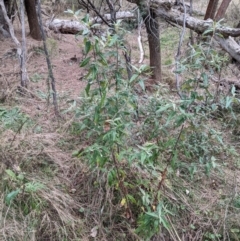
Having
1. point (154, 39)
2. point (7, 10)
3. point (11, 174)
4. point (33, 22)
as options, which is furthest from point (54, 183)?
point (7, 10)

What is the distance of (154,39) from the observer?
4574 millimetres

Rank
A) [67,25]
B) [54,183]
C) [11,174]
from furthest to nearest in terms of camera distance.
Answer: [67,25], [54,183], [11,174]

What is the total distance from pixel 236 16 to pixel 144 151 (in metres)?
8.05

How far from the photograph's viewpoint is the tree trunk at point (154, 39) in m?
4.41

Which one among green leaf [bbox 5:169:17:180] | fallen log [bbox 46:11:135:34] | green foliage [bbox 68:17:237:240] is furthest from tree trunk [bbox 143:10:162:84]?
green leaf [bbox 5:169:17:180]

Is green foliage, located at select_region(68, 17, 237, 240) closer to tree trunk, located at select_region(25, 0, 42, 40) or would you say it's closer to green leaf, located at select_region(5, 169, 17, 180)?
green leaf, located at select_region(5, 169, 17, 180)

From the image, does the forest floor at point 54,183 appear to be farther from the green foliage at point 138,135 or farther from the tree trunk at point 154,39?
the tree trunk at point 154,39

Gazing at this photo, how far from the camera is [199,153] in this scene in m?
3.03

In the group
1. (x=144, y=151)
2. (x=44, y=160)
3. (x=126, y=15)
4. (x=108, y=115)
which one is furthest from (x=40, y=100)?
(x=126, y=15)

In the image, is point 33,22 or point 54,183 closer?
point 54,183

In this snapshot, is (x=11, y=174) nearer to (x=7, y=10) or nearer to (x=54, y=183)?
(x=54, y=183)

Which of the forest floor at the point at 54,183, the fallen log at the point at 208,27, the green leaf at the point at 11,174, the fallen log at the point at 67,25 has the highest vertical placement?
the fallen log at the point at 208,27

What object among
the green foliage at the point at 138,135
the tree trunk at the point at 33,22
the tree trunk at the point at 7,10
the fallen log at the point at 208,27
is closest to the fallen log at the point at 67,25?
the tree trunk at the point at 33,22

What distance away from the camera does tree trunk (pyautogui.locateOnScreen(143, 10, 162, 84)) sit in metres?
4.41
